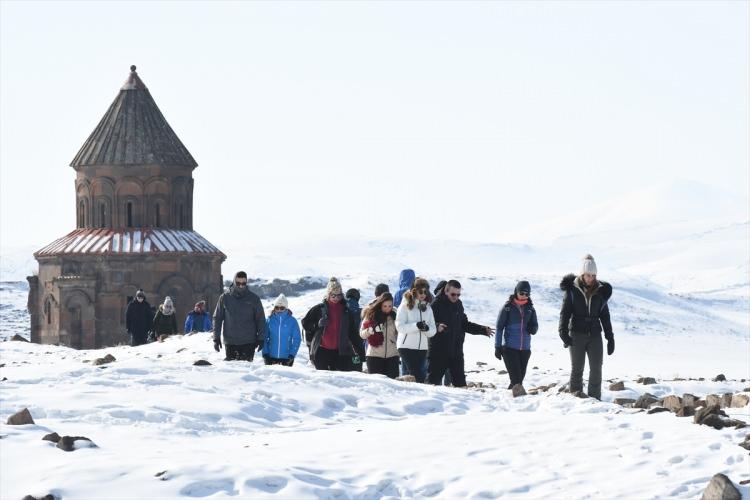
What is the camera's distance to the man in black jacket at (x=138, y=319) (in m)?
30.7

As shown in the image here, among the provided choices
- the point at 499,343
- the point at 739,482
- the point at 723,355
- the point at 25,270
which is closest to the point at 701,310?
the point at 723,355

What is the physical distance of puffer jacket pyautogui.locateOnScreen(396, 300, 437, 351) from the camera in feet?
58.5

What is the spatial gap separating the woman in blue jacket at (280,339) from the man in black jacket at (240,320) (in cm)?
20

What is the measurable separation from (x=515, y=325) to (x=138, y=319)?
47.1 ft

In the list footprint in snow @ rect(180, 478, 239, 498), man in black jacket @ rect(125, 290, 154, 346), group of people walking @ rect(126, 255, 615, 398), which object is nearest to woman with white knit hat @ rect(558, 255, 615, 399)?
group of people walking @ rect(126, 255, 615, 398)

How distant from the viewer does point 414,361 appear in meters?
18.2

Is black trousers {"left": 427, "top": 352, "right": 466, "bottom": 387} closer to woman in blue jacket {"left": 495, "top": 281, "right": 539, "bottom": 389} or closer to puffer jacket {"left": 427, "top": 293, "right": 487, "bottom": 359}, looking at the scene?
puffer jacket {"left": 427, "top": 293, "right": 487, "bottom": 359}

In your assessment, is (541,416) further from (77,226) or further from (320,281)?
(320,281)

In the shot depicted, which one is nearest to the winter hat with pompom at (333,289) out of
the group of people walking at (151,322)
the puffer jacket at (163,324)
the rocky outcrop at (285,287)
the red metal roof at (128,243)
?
the group of people walking at (151,322)

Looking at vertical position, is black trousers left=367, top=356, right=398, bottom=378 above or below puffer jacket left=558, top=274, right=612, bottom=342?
below

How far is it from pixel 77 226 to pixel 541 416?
3233cm

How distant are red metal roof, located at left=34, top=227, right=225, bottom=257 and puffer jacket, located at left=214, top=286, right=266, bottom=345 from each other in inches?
946

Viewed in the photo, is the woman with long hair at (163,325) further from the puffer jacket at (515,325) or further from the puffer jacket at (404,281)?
the puffer jacket at (515,325)

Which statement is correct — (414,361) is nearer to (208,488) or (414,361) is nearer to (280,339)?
(280,339)
